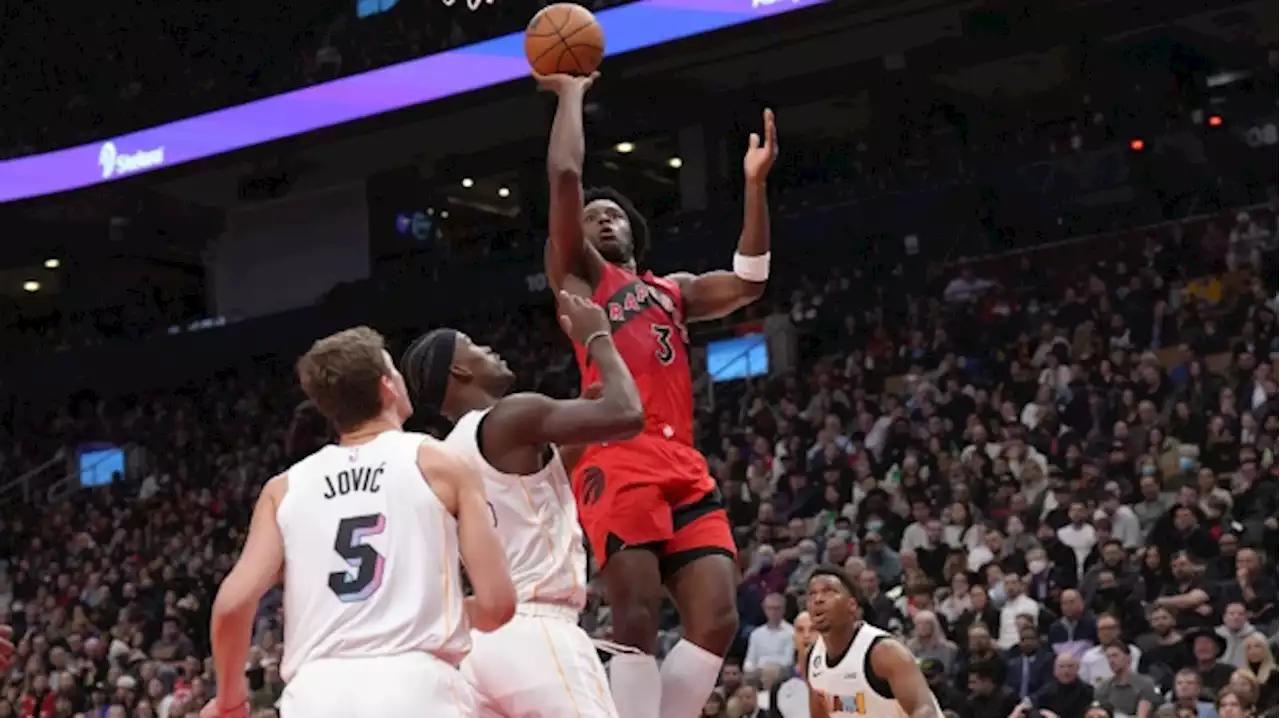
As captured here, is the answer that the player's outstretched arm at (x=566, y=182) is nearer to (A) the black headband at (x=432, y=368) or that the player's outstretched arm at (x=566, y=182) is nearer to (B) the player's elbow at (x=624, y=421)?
(A) the black headband at (x=432, y=368)

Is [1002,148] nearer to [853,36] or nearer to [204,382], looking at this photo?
[853,36]

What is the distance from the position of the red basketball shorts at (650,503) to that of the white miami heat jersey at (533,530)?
0.51 m

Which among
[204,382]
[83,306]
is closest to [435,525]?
[204,382]

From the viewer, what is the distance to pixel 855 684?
25.5ft

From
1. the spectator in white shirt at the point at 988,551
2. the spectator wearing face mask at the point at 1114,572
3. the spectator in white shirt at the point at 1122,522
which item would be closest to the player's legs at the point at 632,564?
the spectator wearing face mask at the point at 1114,572

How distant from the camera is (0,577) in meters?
22.7

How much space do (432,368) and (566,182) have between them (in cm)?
75

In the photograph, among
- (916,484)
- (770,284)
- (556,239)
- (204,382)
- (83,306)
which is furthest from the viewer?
(83,306)

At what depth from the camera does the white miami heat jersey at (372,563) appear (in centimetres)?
390

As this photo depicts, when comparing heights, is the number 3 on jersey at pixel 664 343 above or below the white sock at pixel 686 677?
above

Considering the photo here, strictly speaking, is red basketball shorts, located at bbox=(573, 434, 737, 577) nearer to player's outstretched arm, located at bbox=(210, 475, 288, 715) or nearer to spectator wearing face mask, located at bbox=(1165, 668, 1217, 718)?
player's outstretched arm, located at bbox=(210, 475, 288, 715)

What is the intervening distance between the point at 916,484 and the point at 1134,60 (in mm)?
8054

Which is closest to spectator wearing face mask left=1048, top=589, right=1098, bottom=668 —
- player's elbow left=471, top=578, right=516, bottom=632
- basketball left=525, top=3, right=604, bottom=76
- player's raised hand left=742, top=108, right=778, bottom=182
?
player's raised hand left=742, top=108, right=778, bottom=182

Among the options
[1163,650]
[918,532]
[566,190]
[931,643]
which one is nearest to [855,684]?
[566,190]
